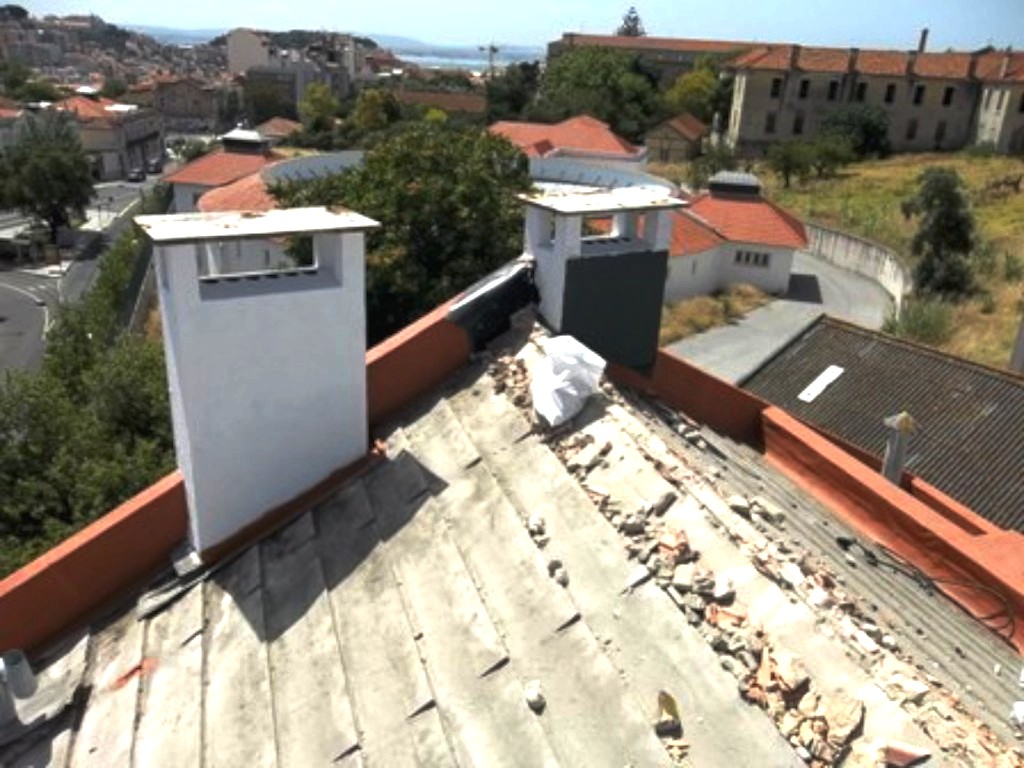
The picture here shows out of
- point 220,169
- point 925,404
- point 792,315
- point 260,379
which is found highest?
point 260,379

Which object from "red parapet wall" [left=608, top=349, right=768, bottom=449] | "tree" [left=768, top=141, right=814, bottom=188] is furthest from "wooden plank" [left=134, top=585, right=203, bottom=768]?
"tree" [left=768, top=141, right=814, bottom=188]

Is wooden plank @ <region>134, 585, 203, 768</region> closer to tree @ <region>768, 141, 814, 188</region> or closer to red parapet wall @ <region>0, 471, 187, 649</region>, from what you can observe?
red parapet wall @ <region>0, 471, 187, 649</region>

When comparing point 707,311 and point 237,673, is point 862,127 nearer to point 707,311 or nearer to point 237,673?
point 707,311

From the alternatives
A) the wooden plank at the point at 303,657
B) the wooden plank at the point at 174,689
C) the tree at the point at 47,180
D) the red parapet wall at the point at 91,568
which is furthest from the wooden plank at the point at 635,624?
the tree at the point at 47,180

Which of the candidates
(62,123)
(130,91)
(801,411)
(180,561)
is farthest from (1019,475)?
(130,91)

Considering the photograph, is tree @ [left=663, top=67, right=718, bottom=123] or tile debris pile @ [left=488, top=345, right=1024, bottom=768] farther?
tree @ [left=663, top=67, right=718, bottom=123]

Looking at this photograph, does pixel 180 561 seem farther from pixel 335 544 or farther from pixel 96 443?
pixel 96 443

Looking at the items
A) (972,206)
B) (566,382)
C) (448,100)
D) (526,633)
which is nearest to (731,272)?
(972,206)
